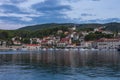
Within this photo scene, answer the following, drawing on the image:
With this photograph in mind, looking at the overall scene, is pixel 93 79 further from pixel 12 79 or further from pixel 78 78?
pixel 12 79

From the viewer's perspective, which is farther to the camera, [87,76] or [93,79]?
[87,76]

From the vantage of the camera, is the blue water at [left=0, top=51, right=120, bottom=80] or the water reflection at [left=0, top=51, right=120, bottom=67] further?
the water reflection at [left=0, top=51, right=120, bottom=67]

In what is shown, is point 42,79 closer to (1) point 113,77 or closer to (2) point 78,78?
(2) point 78,78

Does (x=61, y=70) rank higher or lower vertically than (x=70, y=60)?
lower

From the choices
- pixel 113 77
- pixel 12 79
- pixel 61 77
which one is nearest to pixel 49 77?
pixel 61 77

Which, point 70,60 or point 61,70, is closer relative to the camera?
point 61,70

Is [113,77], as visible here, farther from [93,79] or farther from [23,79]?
[23,79]

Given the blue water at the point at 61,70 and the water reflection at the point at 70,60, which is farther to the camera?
the water reflection at the point at 70,60

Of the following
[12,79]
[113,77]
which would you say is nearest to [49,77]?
[12,79]
